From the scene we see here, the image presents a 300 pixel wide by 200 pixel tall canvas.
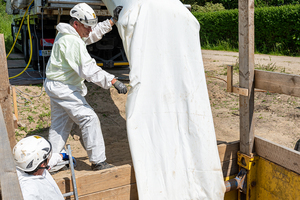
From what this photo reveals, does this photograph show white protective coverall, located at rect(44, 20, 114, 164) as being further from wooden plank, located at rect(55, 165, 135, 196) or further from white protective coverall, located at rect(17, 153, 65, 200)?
white protective coverall, located at rect(17, 153, 65, 200)

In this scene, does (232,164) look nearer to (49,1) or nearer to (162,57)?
(162,57)

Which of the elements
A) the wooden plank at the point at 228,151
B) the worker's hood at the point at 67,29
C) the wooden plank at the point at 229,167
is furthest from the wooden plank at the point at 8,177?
the wooden plank at the point at 229,167

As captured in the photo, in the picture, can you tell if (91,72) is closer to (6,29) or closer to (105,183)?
(105,183)

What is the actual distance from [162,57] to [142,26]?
0.36 m

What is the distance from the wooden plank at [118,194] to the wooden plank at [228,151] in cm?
114

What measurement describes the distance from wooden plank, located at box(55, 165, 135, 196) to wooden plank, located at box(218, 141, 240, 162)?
3.76 feet

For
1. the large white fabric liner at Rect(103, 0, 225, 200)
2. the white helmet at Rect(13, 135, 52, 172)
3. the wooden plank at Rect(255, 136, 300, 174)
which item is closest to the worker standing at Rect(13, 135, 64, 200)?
the white helmet at Rect(13, 135, 52, 172)

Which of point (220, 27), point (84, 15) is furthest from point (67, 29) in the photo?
point (220, 27)

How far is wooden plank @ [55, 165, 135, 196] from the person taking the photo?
285 cm

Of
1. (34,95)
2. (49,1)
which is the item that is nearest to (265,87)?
(49,1)

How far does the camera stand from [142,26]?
298 centimetres

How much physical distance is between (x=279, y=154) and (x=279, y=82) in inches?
31.0

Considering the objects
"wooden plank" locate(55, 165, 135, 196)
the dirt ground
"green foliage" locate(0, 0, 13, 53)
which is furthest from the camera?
"green foliage" locate(0, 0, 13, 53)

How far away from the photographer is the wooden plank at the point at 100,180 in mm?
2850
